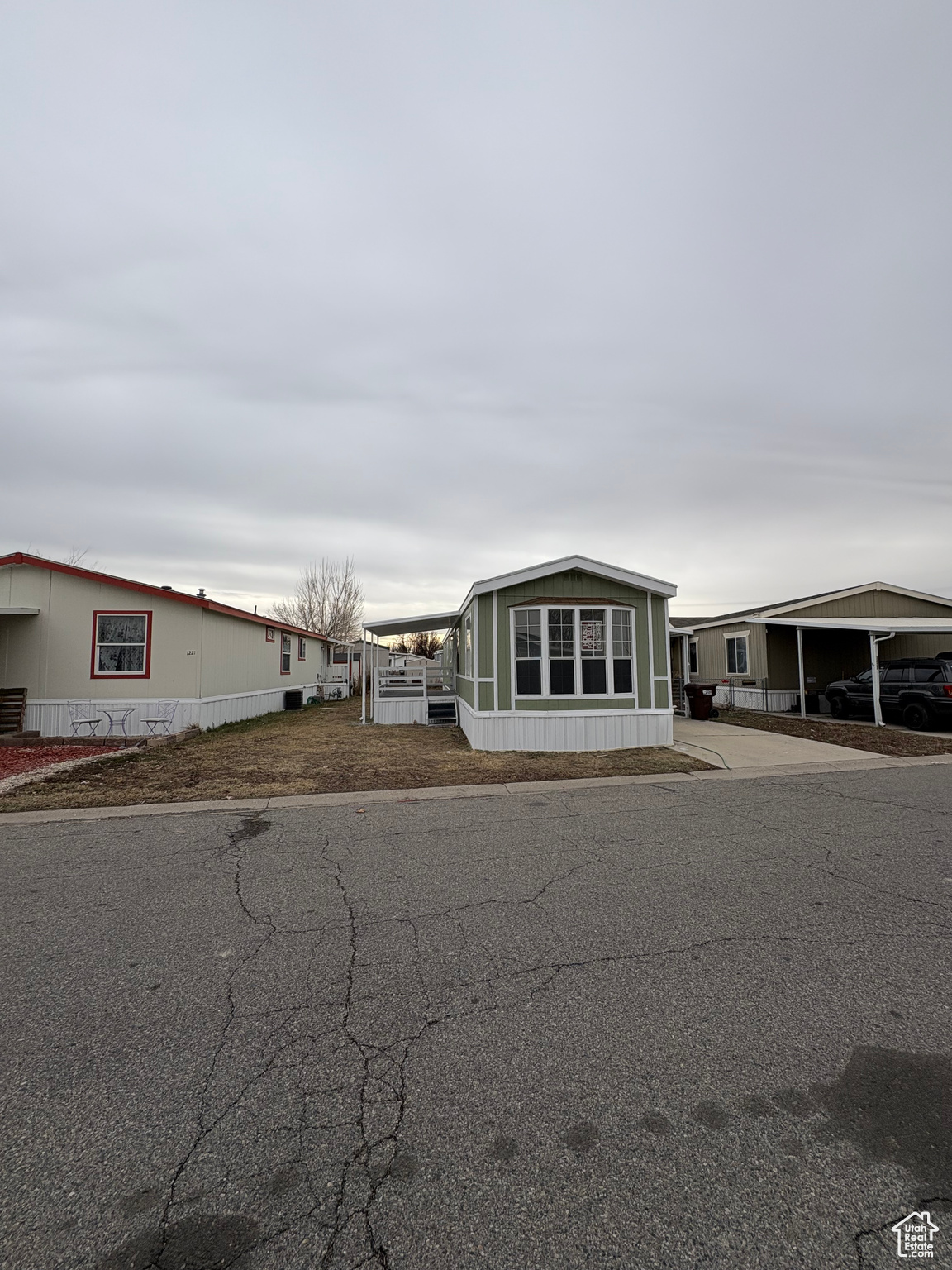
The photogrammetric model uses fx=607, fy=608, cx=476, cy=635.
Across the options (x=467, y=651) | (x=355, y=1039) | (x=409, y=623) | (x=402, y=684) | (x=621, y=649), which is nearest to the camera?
(x=355, y=1039)

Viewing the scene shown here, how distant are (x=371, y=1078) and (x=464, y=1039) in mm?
457

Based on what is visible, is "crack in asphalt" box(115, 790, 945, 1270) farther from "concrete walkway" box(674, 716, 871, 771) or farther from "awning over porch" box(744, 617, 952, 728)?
"awning over porch" box(744, 617, 952, 728)

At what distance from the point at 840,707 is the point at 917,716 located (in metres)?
2.95

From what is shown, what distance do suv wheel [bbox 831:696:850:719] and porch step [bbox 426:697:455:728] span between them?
11040 mm

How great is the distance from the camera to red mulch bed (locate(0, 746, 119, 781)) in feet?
32.7

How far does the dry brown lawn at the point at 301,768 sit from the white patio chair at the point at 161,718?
2.51 feet

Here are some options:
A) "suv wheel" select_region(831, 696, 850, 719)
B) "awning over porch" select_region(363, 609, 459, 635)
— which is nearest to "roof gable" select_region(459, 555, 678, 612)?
"awning over porch" select_region(363, 609, 459, 635)

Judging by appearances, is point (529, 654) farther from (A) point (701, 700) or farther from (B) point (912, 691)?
(B) point (912, 691)

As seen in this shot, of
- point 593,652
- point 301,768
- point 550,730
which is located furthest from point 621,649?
point 301,768

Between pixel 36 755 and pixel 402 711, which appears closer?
pixel 36 755

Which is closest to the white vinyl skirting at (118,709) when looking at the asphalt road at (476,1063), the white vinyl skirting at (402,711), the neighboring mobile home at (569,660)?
the white vinyl skirting at (402,711)

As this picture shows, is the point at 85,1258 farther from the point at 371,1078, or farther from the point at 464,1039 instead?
the point at 464,1039

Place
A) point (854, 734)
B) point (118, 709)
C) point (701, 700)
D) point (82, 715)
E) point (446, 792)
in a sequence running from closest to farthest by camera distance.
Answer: point (446, 792) < point (854, 734) < point (82, 715) < point (118, 709) < point (701, 700)

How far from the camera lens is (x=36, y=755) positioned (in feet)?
37.1
